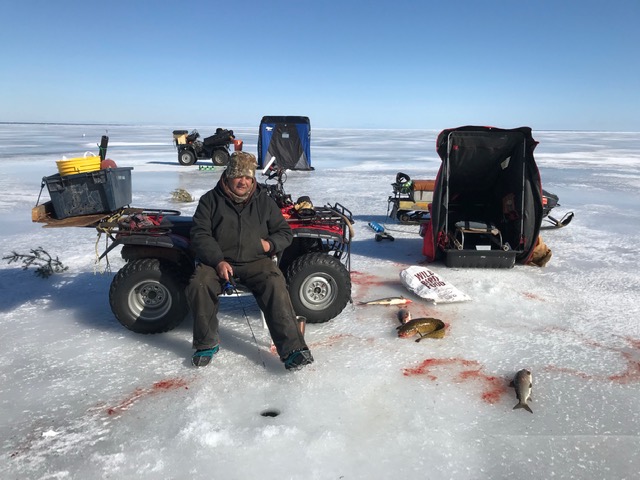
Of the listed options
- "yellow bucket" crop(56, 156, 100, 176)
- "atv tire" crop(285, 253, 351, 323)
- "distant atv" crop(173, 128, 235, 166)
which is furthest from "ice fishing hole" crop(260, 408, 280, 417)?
"distant atv" crop(173, 128, 235, 166)

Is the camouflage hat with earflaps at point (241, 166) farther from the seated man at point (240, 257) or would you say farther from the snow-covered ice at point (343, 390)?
the snow-covered ice at point (343, 390)

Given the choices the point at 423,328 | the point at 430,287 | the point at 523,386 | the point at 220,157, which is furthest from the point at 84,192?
the point at 220,157

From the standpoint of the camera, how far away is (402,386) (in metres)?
3.04

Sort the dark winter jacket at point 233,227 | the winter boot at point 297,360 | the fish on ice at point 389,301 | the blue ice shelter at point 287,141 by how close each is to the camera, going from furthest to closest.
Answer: the blue ice shelter at point 287,141 → the fish on ice at point 389,301 → the dark winter jacket at point 233,227 → the winter boot at point 297,360

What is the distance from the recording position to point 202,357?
3.30m

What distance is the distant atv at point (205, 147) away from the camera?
17.6 m

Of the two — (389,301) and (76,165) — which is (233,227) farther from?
(389,301)

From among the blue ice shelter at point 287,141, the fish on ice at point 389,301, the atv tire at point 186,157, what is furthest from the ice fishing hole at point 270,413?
the atv tire at point 186,157

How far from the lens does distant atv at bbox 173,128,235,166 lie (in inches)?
693

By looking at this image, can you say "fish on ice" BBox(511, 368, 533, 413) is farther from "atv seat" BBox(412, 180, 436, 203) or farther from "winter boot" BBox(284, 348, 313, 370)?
"atv seat" BBox(412, 180, 436, 203)

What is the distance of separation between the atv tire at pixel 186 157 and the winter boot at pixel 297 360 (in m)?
16.7

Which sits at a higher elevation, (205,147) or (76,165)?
(205,147)

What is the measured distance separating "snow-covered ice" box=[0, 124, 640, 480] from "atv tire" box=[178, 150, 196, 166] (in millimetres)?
13614

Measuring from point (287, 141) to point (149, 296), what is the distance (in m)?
14.1
